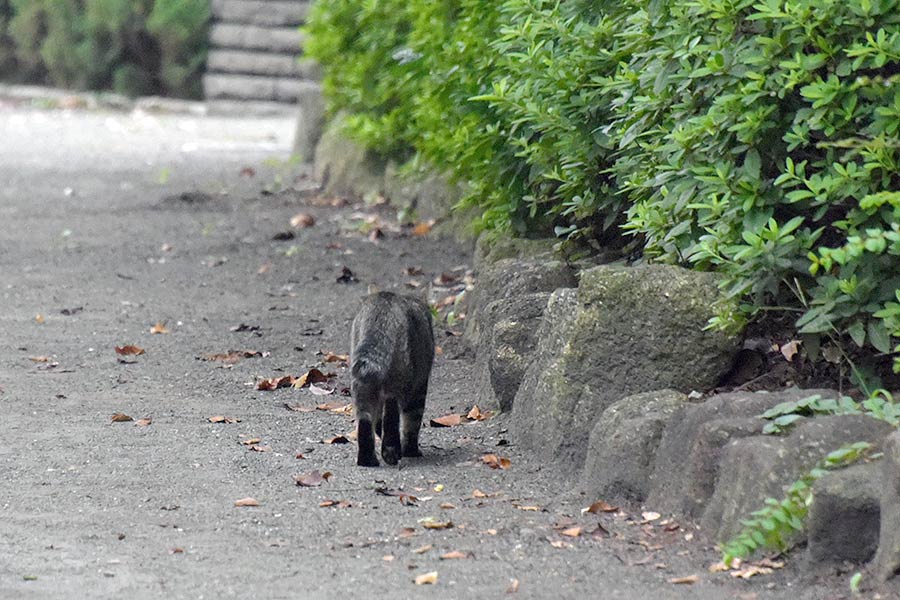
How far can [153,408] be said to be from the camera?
6.82 meters

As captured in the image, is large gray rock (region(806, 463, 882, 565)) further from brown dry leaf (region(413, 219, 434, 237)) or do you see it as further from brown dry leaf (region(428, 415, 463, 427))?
brown dry leaf (region(413, 219, 434, 237))

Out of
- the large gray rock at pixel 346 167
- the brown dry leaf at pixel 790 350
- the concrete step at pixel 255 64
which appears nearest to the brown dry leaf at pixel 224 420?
the brown dry leaf at pixel 790 350

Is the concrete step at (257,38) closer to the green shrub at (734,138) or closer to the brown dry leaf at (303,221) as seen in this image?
the brown dry leaf at (303,221)

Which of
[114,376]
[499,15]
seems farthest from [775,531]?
[499,15]

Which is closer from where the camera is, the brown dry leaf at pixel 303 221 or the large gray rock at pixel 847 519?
the large gray rock at pixel 847 519

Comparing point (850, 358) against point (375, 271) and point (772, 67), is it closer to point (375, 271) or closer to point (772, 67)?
point (772, 67)

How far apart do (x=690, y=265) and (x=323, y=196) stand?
8280mm

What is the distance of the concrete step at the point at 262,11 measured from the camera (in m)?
21.3

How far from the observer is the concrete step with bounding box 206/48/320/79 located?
21266mm

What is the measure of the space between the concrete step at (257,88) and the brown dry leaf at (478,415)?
1518cm

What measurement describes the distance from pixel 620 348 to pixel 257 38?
16.6 meters

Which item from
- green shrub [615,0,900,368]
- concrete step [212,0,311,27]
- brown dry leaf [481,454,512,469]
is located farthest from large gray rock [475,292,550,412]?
concrete step [212,0,311,27]

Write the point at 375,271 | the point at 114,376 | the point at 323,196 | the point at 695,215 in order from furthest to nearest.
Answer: the point at 323,196
the point at 375,271
the point at 114,376
the point at 695,215

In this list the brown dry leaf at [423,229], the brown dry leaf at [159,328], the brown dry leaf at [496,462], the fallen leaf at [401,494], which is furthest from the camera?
the brown dry leaf at [423,229]
